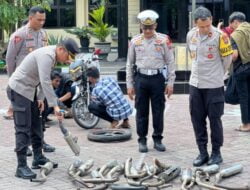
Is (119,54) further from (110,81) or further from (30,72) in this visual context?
(30,72)

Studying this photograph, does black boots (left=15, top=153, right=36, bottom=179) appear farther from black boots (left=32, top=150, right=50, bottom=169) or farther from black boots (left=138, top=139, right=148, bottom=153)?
black boots (left=138, top=139, right=148, bottom=153)

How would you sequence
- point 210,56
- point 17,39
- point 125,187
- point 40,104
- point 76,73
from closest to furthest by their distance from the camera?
point 125,187
point 40,104
point 210,56
point 17,39
point 76,73

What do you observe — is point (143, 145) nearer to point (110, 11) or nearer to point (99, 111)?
point (99, 111)

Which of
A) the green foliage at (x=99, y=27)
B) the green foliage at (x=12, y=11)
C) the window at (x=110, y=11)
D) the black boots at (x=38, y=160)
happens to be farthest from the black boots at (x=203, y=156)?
the window at (x=110, y=11)

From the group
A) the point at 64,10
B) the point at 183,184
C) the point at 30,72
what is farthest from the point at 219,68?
the point at 64,10

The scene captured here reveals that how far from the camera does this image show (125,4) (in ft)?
88.2

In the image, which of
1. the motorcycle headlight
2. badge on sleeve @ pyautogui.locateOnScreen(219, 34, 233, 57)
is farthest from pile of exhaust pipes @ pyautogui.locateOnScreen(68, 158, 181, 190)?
the motorcycle headlight

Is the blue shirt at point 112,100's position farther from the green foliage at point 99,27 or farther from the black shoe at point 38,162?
the green foliage at point 99,27

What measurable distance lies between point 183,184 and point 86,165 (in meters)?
1.29

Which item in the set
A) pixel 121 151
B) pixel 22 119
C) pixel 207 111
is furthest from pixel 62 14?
pixel 22 119

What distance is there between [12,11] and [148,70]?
14.4 meters

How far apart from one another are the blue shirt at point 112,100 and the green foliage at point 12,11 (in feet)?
40.2

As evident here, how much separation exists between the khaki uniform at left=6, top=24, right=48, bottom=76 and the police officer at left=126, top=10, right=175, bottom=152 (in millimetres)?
1289

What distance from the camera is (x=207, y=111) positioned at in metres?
7.59
